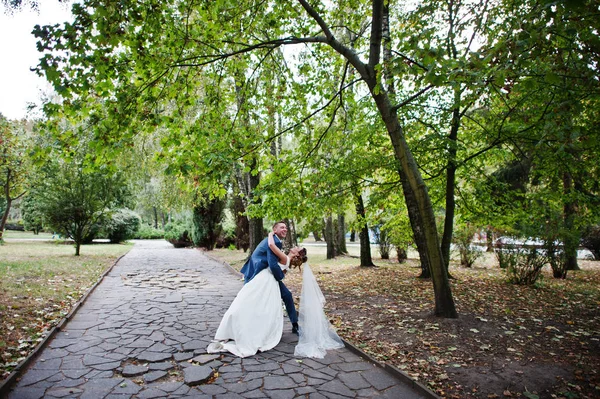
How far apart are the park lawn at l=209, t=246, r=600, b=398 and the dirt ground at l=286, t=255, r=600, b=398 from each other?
0.01 metres

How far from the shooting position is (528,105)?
8.54 m

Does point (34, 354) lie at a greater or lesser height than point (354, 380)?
greater

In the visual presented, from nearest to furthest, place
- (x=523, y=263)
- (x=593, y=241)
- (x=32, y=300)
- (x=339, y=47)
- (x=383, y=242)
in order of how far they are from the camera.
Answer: (x=339, y=47)
(x=32, y=300)
(x=523, y=263)
(x=593, y=241)
(x=383, y=242)

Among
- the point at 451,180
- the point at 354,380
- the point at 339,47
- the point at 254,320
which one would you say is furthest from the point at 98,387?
the point at 451,180

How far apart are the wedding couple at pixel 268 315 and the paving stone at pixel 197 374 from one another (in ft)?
2.00

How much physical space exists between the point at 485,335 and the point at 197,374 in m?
4.68

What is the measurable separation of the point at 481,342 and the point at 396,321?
5.27ft

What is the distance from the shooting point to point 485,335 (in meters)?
Answer: 5.81

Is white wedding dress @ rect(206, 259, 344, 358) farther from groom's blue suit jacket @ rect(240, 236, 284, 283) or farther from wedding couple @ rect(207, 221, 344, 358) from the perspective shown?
groom's blue suit jacket @ rect(240, 236, 284, 283)

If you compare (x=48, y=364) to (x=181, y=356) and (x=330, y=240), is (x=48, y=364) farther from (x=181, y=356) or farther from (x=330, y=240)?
(x=330, y=240)

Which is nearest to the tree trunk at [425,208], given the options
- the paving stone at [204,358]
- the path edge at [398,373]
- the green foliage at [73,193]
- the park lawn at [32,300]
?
the path edge at [398,373]

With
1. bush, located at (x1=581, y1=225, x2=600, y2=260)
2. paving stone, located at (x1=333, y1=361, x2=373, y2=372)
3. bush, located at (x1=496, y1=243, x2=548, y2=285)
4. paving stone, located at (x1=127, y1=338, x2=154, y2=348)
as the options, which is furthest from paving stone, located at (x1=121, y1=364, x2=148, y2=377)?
bush, located at (x1=581, y1=225, x2=600, y2=260)

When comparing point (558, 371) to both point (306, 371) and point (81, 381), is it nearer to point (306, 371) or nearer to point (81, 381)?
point (306, 371)

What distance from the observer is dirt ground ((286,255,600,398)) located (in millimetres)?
4246
